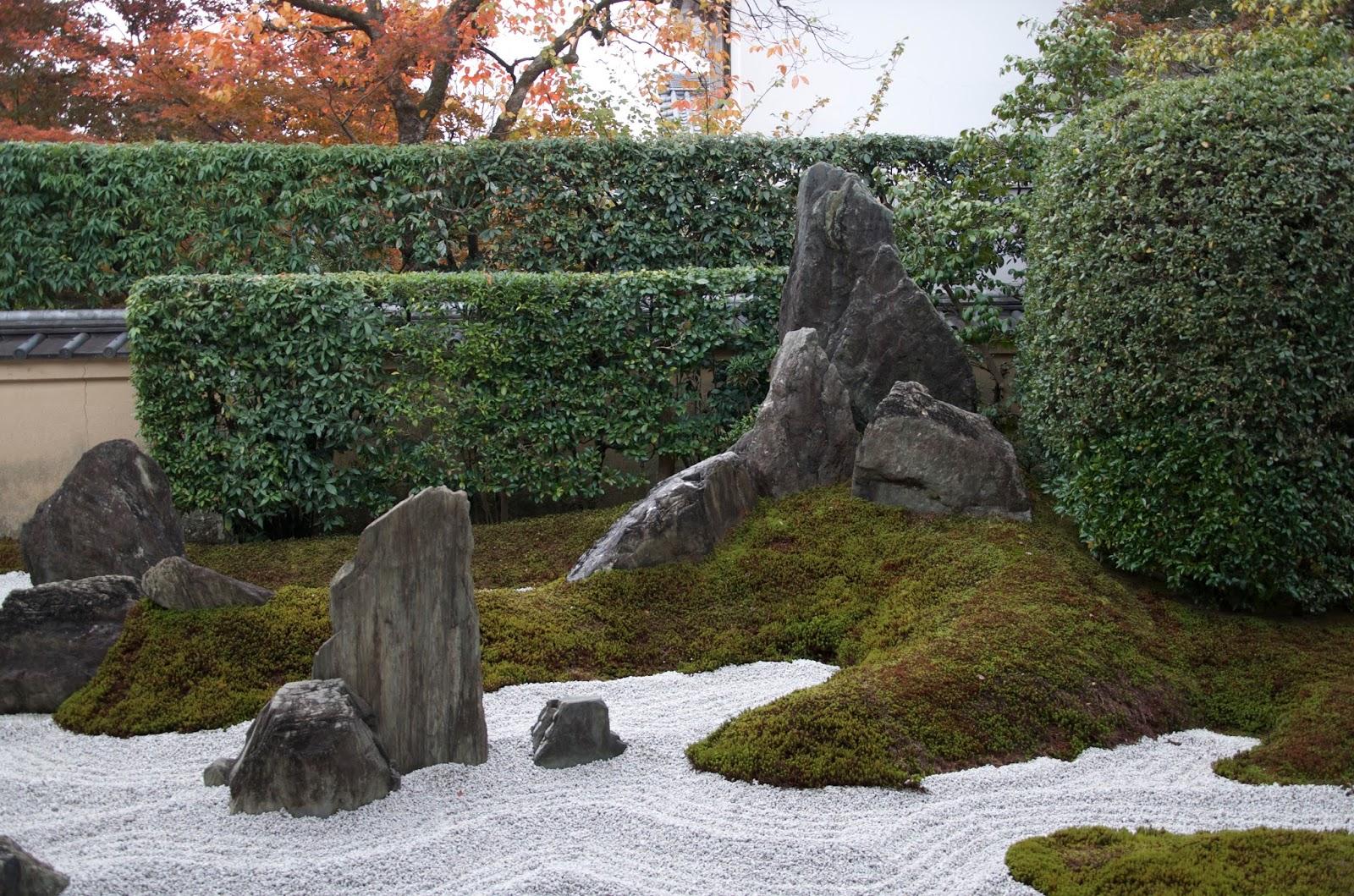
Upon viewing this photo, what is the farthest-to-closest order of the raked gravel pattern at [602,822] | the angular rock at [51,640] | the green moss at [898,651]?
1. the angular rock at [51,640]
2. the green moss at [898,651]
3. the raked gravel pattern at [602,822]

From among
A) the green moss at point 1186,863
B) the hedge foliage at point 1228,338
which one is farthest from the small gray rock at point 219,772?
the hedge foliage at point 1228,338

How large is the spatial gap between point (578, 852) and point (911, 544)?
11.5 feet

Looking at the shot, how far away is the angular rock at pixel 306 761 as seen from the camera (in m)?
4.28

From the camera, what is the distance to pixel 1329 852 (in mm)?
3846

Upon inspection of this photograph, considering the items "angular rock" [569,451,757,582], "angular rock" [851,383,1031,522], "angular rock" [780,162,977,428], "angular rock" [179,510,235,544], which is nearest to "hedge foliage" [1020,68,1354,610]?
"angular rock" [851,383,1031,522]

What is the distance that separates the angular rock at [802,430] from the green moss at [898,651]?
7.4 inches

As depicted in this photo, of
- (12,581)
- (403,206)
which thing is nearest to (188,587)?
(12,581)

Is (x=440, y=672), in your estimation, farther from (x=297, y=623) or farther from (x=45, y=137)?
(x=45, y=137)

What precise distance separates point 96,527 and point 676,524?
345 cm

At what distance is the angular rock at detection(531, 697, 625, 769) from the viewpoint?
469 cm

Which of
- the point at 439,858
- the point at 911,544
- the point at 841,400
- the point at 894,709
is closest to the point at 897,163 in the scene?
the point at 841,400

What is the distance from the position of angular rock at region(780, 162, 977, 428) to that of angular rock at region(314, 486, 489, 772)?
4.26 meters

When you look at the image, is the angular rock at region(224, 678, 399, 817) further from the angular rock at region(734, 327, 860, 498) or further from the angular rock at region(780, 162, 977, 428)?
the angular rock at region(780, 162, 977, 428)

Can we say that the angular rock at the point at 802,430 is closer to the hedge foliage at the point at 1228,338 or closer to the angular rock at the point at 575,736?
the hedge foliage at the point at 1228,338
